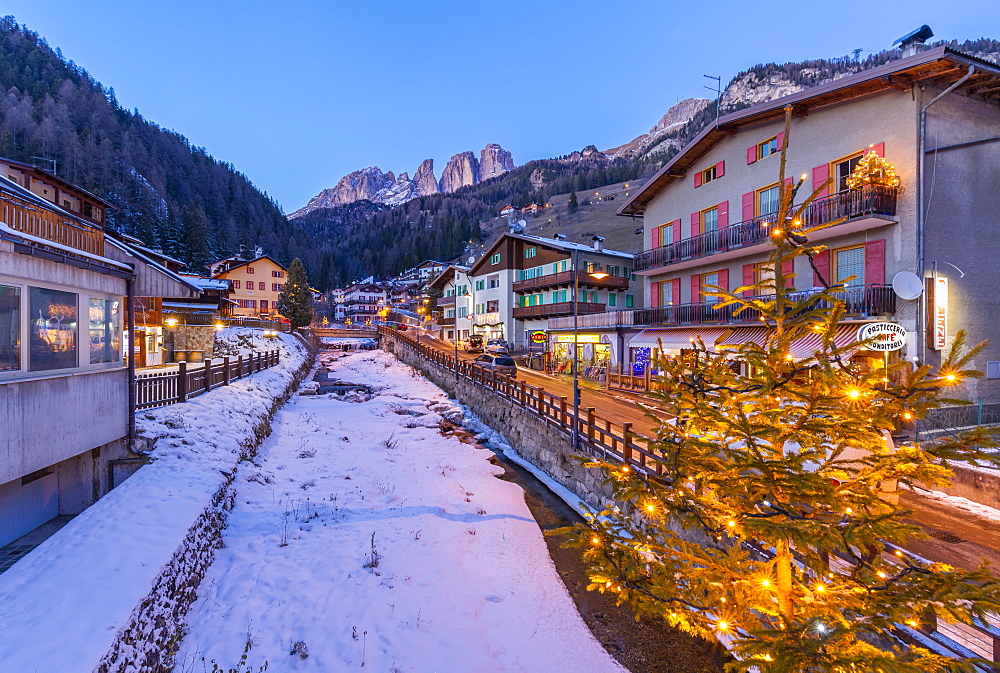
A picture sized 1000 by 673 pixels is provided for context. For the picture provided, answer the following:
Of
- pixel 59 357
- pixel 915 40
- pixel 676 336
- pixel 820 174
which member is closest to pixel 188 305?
pixel 59 357

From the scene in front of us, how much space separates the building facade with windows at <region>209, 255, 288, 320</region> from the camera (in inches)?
3049

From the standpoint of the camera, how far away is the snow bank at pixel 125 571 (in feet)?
16.1

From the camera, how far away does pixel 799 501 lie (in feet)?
13.1

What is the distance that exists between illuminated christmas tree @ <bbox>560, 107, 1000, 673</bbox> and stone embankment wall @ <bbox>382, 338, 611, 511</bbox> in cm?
377

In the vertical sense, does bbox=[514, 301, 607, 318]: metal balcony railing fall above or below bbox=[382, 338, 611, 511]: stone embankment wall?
above

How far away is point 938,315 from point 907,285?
154cm

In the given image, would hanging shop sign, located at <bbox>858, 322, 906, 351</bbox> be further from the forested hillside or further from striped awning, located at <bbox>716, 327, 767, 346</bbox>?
the forested hillside

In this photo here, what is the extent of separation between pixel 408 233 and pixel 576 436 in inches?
6222

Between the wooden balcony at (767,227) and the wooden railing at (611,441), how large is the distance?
6415 millimetres

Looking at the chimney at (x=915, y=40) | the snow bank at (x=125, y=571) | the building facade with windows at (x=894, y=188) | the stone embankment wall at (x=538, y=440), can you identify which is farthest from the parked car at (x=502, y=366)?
the chimney at (x=915, y=40)

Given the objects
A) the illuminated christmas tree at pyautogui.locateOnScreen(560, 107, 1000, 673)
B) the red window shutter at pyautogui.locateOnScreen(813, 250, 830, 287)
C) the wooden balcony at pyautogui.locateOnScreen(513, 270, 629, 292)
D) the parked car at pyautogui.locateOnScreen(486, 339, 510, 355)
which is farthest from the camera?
the parked car at pyautogui.locateOnScreen(486, 339, 510, 355)

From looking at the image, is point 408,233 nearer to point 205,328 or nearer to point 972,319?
point 205,328

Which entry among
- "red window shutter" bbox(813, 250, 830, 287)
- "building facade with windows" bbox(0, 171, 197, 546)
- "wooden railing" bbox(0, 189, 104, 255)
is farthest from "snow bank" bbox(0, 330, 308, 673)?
"red window shutter" bbox(813, 250, 830, 287)

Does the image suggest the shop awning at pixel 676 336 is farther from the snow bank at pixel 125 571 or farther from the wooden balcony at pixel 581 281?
the snow bank at pixel 125 571
